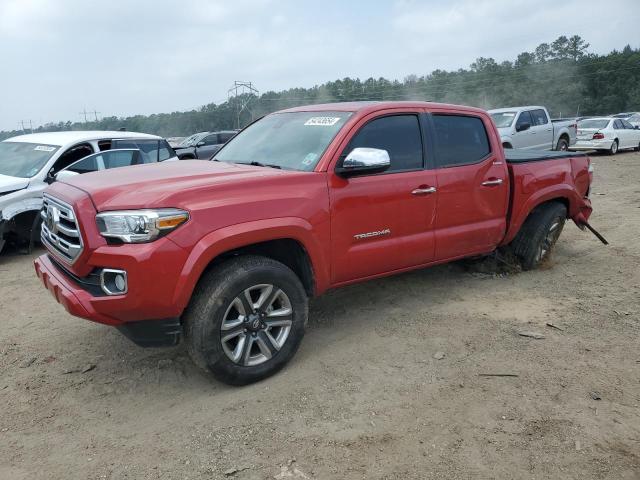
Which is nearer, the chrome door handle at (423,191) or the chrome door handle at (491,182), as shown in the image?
the chrome door handle at (423,191)

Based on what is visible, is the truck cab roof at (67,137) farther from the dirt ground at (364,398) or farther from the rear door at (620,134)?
the rear door at (620,134)

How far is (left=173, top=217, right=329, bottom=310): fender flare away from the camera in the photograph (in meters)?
3.04

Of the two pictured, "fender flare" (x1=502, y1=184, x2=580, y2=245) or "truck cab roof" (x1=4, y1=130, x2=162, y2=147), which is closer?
"fender flare" (x1=502, y1=184, x2=580, y2=245)

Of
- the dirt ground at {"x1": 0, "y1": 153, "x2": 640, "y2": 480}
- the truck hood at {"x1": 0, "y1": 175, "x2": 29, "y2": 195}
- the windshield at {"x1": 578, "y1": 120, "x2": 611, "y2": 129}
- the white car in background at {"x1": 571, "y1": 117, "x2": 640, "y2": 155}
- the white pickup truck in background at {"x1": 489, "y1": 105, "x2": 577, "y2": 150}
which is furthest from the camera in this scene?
the windshield at {"x1": 578, "y1": 120, "x2": 611, "y2": 129}

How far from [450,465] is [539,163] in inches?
148

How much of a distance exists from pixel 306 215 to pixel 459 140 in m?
1.97

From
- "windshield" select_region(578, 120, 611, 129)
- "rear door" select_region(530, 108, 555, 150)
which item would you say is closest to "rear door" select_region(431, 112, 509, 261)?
"rear door" select_region(530, 108, 555, 150)

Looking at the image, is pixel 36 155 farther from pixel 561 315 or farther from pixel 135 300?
pixel 561 315

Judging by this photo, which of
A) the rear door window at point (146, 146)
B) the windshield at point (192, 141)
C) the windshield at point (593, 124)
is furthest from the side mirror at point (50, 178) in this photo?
the windshield at point (593, 124)

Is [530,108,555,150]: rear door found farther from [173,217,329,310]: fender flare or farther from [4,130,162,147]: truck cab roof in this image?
[173,217,329,310]: fender flare

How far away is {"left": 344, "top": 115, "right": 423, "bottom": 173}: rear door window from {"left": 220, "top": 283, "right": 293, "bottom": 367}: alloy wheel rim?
136 cm

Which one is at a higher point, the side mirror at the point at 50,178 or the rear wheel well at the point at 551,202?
the side mirror at the point at 50,178

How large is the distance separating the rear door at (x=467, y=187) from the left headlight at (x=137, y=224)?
2383 mm

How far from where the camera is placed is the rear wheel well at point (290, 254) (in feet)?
11.7
